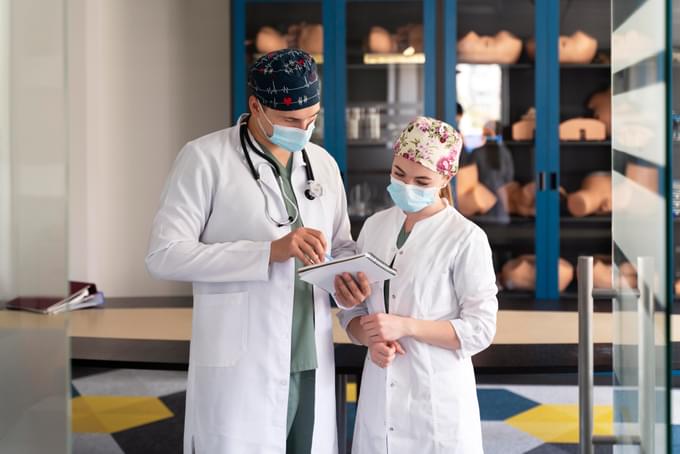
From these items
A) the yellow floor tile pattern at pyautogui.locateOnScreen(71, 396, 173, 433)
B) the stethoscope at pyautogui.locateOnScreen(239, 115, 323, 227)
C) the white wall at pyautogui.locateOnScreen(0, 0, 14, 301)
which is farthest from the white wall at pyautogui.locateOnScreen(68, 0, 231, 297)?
the white wall at pyautogui.locateOnScreen(0, 0, 14, 301)

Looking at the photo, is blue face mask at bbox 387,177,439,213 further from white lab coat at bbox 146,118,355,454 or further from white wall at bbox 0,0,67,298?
white wall at bbox 0,0,67,298

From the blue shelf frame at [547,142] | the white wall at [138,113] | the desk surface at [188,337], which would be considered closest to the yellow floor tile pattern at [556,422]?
the desk surface at [188,337]

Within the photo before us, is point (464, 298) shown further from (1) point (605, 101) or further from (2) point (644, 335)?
(1) point (605, 101)

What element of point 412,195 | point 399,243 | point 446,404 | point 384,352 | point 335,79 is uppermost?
point 335,79

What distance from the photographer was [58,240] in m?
0.79

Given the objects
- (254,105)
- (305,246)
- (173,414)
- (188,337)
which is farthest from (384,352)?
(173,414)

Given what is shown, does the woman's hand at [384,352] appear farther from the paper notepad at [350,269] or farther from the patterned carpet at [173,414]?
the patterned carpet at [173,414]

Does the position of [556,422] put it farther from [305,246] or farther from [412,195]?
[305,246]

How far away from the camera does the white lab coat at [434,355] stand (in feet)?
5.87

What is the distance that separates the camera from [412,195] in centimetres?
186

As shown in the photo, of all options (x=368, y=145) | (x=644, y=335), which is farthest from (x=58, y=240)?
(x=368, y=145)

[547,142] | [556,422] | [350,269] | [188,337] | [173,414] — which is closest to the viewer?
[350,269]

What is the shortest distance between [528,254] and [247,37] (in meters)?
2.15

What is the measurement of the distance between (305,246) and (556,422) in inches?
99.3
